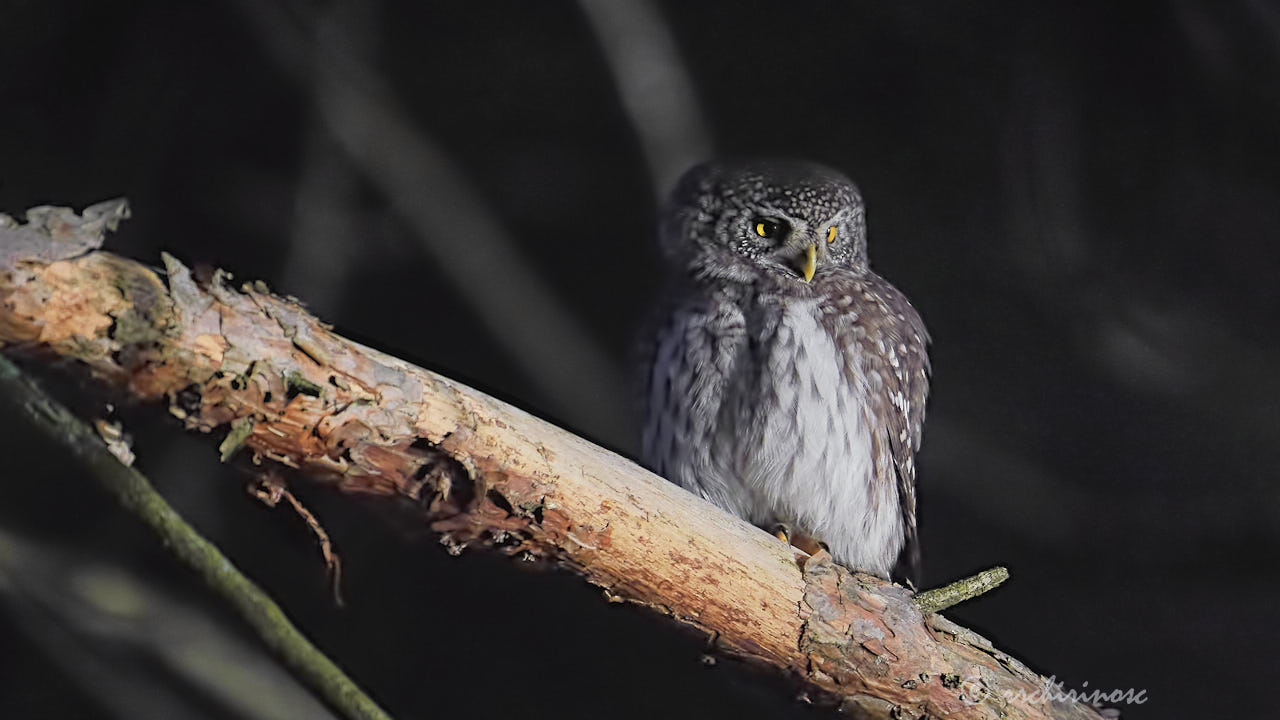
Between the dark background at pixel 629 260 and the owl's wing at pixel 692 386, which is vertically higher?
the dark background at pixel 629 260

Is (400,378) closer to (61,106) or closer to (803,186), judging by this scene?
(803,186)

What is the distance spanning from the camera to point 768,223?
98.2 inches

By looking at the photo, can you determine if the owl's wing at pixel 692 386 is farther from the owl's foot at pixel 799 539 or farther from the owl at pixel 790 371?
the owl's foot at pixel 799 539

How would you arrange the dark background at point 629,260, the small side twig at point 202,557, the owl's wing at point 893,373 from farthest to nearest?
the dark background at point 629,260, the owl's wing at point 893,373, the small side twig at point 202,557

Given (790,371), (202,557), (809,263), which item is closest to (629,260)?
(809,263)

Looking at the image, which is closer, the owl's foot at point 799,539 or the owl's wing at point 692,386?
the owl's wing at point 692,386

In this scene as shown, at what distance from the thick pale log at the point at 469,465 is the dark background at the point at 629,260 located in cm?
156

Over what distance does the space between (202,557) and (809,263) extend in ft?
5.44

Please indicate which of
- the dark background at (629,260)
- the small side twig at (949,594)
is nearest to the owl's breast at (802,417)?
the small side twig at (949,594)

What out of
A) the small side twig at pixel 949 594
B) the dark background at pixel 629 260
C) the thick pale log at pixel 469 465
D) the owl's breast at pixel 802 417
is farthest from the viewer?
the dark background at pixel 629 260

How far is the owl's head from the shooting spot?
2.45 metres

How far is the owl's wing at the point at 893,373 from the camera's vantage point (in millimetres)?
2410

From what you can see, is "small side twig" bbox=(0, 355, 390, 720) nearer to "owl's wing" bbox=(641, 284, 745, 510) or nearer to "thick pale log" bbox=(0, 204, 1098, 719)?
"thick pale log" bbox=(0, 204, 1098, 719)

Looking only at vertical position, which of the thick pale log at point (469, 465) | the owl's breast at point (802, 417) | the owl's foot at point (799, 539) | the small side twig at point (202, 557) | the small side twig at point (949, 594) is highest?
the owl's breast at point (802, 417)
